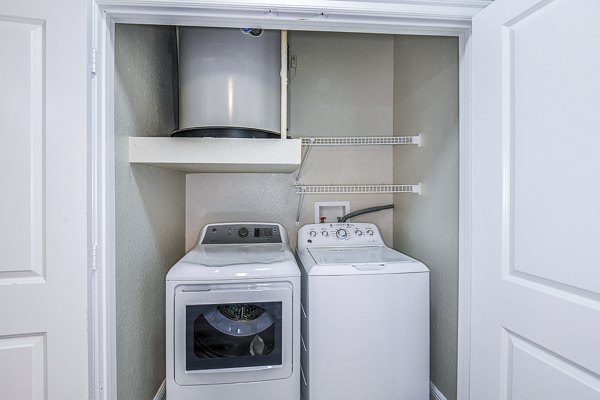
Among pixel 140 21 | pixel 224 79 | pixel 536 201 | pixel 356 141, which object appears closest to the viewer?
pixel 536 201

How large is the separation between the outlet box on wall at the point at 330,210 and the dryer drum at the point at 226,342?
1.06m

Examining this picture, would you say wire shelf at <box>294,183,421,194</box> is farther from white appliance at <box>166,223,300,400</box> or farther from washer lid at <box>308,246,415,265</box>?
white appliance at <box>166,223,300,400</box>

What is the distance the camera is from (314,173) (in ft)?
8.21

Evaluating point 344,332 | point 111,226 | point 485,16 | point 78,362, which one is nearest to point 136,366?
point 78,362

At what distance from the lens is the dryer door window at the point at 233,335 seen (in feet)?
5.23

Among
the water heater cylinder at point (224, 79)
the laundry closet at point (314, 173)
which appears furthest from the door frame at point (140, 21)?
the water heater cylinder at point (224, 79)

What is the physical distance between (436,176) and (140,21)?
65.1 inches

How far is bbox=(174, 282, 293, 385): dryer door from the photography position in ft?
5.18

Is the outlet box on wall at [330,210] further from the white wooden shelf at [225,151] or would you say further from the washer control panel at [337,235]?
the white wooden shelf at [225,151]

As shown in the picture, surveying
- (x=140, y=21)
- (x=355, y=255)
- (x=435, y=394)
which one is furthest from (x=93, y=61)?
(x=435, y=394)

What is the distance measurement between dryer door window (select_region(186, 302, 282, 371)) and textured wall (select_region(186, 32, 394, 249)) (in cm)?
91

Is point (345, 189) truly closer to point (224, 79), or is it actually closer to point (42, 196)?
point (224, 79)

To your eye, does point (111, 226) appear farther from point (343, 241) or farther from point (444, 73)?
point (444, 73)

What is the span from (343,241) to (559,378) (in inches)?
57.2
